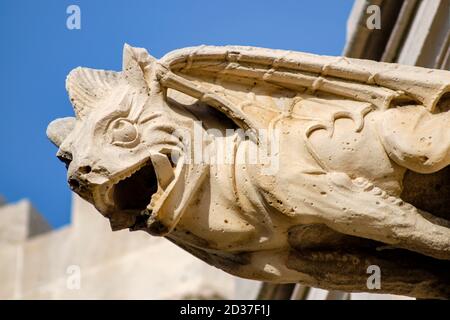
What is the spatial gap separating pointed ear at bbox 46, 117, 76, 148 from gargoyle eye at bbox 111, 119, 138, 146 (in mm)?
181

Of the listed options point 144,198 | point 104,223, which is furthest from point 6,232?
point 144,198

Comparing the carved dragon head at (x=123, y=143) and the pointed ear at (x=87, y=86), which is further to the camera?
the pointed ear at (x=87, y=86)

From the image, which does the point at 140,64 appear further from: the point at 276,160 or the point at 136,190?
the point at 276,160

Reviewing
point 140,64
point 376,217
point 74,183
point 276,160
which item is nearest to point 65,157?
point 74,183

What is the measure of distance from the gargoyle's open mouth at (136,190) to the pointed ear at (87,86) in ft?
0.62

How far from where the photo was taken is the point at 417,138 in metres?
3.76

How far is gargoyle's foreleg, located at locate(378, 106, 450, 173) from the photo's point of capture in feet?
12.2

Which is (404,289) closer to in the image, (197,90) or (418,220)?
(418,220)

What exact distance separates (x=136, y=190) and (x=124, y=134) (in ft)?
0.56

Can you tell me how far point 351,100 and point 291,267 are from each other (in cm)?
41

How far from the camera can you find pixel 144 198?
390 centimetres

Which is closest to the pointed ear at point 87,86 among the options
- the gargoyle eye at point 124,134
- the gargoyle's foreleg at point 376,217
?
the gargoyle eye at point 124,134

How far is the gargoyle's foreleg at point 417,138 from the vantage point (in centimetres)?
373

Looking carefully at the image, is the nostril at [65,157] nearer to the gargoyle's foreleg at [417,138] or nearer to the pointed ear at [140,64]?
the pointed ear at [140,64]
